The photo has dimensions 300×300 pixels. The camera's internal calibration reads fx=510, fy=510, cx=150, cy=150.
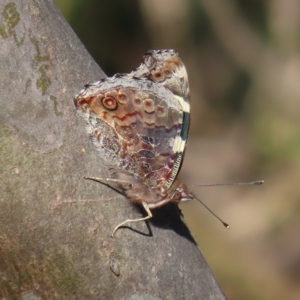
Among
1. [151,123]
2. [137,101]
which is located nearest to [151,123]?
[151,123]

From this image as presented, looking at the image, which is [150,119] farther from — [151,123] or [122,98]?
[122,98]

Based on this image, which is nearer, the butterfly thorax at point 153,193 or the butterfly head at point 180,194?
the butterfly thorax at point 153,193

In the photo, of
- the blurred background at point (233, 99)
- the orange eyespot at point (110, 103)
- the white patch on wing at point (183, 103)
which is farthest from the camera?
the blurred background at point (233, 99)

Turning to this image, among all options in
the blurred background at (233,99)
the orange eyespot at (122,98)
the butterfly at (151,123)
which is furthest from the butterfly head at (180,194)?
the blurred background at (233,99)

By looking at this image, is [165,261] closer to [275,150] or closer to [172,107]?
[172,107]

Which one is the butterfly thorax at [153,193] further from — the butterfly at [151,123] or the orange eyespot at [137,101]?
the orange eyespot at [137,101]

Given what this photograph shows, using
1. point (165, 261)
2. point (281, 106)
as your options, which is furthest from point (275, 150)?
point (165, 261)
